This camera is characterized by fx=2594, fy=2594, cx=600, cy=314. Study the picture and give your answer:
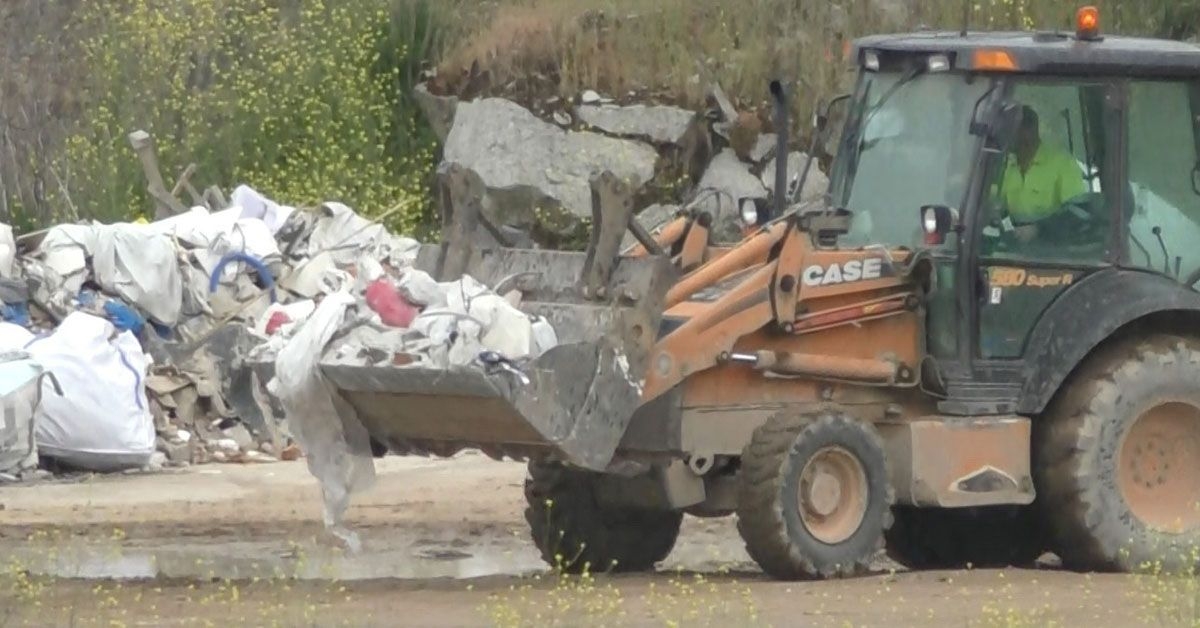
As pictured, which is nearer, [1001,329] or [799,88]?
[1001,329]

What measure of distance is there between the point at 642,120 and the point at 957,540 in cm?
1114

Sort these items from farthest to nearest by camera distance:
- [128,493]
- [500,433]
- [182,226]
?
1. [182,226]
2. [128,493]
3. [500,433]

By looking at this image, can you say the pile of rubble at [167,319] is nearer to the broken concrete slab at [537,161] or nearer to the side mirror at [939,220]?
the broken concrete slab at [537,161]

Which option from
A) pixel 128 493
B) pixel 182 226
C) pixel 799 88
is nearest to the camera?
pixel 128 493

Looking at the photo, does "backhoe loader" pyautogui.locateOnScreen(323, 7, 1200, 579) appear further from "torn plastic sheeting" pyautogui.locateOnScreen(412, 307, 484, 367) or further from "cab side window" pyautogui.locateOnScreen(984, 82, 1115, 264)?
"torn plastic sheeting" pyautogui.locateOnScreen(412, 307, 484, 367)

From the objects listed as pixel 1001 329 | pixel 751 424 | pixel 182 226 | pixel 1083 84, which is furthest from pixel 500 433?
pixel 182 226

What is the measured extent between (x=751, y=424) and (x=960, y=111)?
1682 millimetres

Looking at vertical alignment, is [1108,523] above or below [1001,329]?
below

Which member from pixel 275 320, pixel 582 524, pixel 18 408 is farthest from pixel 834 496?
pixel 275 320

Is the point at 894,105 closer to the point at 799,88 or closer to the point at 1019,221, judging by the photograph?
the point at 1019,221

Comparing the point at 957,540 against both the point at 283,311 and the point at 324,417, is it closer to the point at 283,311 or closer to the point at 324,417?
the point at 324,417

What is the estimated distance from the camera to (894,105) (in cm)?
1159

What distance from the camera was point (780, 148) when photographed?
39.0 feet

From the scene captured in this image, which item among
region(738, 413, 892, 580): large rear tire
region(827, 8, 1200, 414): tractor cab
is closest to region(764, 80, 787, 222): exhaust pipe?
region(827, 8, 1200, 414): tractor cab
